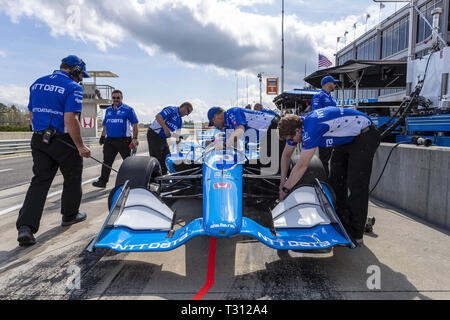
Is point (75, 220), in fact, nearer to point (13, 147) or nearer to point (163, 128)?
point (163, 128)

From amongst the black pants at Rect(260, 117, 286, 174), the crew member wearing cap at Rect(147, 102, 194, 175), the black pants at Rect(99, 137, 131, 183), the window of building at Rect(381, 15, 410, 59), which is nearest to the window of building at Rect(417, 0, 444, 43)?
the window of building at Rect(381, 15, 410, 59)

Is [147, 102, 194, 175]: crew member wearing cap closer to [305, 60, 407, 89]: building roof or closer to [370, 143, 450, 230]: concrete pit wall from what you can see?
[370, 143, 450, 230]: concrete pit wall

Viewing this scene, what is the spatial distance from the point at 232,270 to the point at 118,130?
14.1 feet

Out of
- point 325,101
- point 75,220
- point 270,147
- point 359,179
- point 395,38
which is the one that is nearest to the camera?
point 359,179

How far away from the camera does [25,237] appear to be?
10.2 feet

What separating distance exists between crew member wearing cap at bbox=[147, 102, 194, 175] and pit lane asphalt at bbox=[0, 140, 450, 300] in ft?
8.45

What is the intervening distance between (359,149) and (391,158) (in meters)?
2.19

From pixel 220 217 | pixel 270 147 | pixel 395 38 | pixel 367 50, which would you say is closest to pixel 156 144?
pixel 270 147

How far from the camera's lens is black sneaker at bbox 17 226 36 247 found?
10.2 feet

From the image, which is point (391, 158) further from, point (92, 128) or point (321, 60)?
point (92, 128)

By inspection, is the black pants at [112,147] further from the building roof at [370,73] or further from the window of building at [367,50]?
the window of building at [367,50]

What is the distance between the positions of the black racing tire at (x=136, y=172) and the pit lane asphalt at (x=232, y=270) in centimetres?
72
